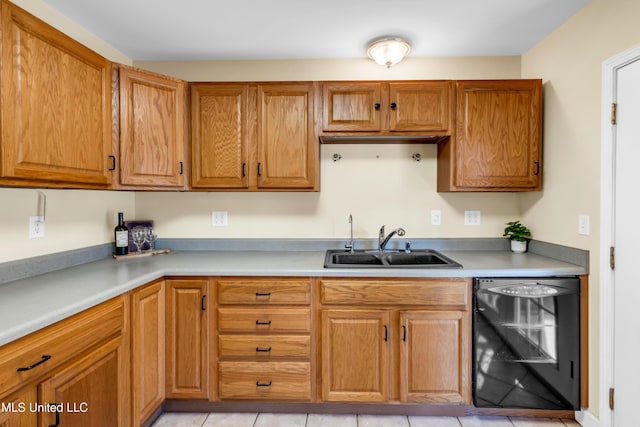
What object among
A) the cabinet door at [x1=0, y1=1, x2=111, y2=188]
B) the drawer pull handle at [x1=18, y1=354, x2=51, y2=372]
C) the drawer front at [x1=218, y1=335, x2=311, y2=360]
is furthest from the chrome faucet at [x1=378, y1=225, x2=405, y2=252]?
the drawer pull handle at [x1=18, y1=354, x2=51, y2=372]

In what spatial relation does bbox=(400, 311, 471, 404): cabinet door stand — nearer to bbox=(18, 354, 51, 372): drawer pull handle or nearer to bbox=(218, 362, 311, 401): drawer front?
bbox=(218, 362, 311, 401): drawer front

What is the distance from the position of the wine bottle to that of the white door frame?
2.91 metres

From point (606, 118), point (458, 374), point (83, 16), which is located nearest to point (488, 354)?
point (458, 374)

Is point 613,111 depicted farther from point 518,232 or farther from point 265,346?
point 265,346

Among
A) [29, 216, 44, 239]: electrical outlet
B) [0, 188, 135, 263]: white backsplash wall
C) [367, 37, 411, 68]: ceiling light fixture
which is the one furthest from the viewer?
[367, 37, 411, 68]: ceiling light fixture

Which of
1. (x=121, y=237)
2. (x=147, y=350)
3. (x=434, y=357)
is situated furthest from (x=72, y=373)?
(x=434, y=357)

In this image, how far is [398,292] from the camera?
181cm

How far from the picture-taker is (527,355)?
1765mm

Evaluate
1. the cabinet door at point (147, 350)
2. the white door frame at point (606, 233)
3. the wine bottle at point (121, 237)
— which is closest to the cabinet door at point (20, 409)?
the cabinet door at point (147, 350)

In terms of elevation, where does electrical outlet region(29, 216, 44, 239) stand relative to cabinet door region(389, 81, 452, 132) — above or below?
below

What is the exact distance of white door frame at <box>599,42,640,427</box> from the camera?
5.31 feet

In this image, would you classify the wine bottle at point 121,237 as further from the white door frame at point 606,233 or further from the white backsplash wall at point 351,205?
the white door frame at point 606,233

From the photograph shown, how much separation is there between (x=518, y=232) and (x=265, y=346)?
1907 millimetres

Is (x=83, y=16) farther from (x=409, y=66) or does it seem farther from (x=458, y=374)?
(x=458, y=374)
